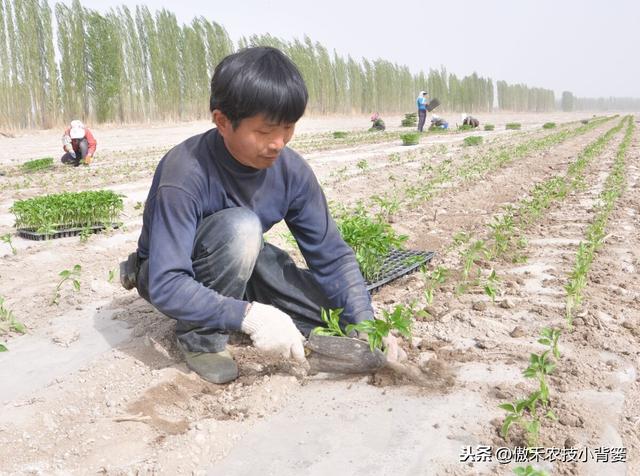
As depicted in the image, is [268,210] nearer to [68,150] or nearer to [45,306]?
[45,306]

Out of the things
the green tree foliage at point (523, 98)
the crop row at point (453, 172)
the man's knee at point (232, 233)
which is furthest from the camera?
the green tree foliage at point (523, 98)

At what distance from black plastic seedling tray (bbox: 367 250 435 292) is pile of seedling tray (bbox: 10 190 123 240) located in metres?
2.67

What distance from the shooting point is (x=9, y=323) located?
10.7ft

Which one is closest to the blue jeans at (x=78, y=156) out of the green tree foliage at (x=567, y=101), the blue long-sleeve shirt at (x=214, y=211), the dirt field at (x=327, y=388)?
the dirt field at (x=327, y=388)

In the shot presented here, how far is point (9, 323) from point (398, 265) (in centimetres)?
242

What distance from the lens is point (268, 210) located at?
267cm

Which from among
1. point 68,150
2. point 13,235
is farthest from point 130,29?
point 13,235

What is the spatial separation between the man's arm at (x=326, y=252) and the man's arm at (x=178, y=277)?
53 cm

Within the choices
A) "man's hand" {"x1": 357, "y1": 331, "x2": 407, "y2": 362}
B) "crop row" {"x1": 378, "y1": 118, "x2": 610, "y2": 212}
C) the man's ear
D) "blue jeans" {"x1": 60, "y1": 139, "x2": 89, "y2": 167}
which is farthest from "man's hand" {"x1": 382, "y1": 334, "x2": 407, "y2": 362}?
"blue jeans" {"x1": 60, "y1": 139, "x2": 89, "y2": 167}

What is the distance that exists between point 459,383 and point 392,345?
319mm

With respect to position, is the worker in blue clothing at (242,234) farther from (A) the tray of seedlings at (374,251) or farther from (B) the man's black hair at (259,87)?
(A) the tray of seedlings at (374,251)

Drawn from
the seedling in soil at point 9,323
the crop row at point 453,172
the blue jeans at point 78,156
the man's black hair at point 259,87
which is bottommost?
the seedling in soil at point 9,323

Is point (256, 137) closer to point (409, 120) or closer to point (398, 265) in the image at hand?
point (398, 265)

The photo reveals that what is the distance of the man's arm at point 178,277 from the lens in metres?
2.26
